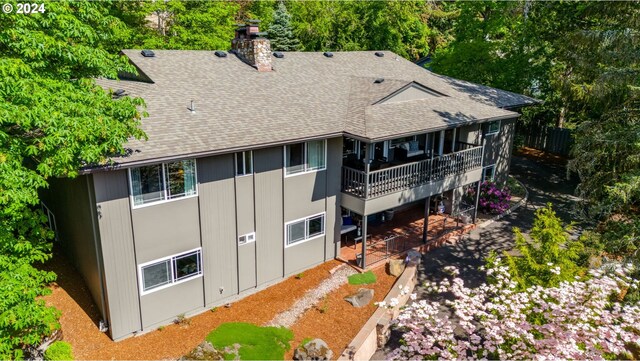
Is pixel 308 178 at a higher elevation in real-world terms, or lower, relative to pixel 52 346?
higher

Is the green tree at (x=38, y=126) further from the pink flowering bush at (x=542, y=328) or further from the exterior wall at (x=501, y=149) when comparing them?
the exterior wall at (x=501, y=149)

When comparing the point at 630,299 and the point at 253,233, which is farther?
the point at 253,233

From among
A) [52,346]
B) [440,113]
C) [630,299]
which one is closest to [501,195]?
[440,113]

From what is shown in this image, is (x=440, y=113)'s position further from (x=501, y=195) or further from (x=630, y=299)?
(x=630, y=299)

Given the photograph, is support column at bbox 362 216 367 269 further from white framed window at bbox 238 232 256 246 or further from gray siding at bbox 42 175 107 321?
gray siding at bbox 42 175 107 321

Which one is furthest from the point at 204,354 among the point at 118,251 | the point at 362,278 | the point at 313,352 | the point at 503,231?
the point at 503,231

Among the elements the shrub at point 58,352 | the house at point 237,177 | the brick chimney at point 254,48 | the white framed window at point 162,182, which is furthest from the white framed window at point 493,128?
the shrub at point 58,352

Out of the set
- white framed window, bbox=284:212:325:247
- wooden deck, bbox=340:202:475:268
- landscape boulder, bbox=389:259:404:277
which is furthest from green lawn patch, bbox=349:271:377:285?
white framed window, bbox=284:212:325:247
